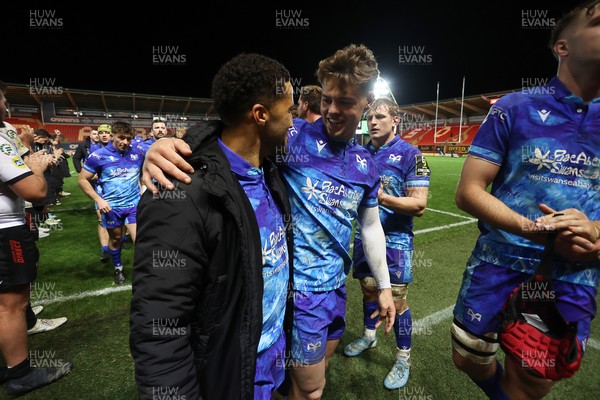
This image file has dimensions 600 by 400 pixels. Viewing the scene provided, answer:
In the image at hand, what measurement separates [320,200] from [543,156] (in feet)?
4.20

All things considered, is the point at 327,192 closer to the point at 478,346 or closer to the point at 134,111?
the point at 478,346

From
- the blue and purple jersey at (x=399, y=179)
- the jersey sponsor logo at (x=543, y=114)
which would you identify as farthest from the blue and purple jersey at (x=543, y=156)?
the blue and purple jersey at (x=399, y=179)

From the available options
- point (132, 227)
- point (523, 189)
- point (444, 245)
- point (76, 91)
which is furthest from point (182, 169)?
point (76, 91)

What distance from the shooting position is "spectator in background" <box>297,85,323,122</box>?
2.43 metres

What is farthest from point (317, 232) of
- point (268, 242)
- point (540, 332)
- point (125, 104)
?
point (125, 104)

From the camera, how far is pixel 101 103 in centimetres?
4341

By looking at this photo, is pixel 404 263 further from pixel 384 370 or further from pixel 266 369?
pixel 266 369

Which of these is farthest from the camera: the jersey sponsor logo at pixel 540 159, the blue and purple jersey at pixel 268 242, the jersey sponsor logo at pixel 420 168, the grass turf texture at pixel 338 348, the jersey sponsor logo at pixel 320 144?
the jersey sponsor logo at pixel 420 168

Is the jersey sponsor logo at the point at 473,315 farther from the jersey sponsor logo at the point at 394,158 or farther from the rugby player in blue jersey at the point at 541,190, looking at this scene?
the jersey sponsor logo at the point at 394,158

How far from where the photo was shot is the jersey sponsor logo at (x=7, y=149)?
7.05 ft

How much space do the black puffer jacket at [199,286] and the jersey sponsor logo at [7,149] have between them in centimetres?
185

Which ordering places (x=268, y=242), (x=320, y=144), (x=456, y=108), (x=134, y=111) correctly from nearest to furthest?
(x=268, y=242) < (x=320, y=144) < (x=134, y=111) < (x=456, y=108)

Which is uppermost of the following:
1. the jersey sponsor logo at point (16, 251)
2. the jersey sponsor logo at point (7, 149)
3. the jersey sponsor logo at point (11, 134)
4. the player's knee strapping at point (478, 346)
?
the jersey sponsor logo at point (11, 134)

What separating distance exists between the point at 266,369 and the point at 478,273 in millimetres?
1439
